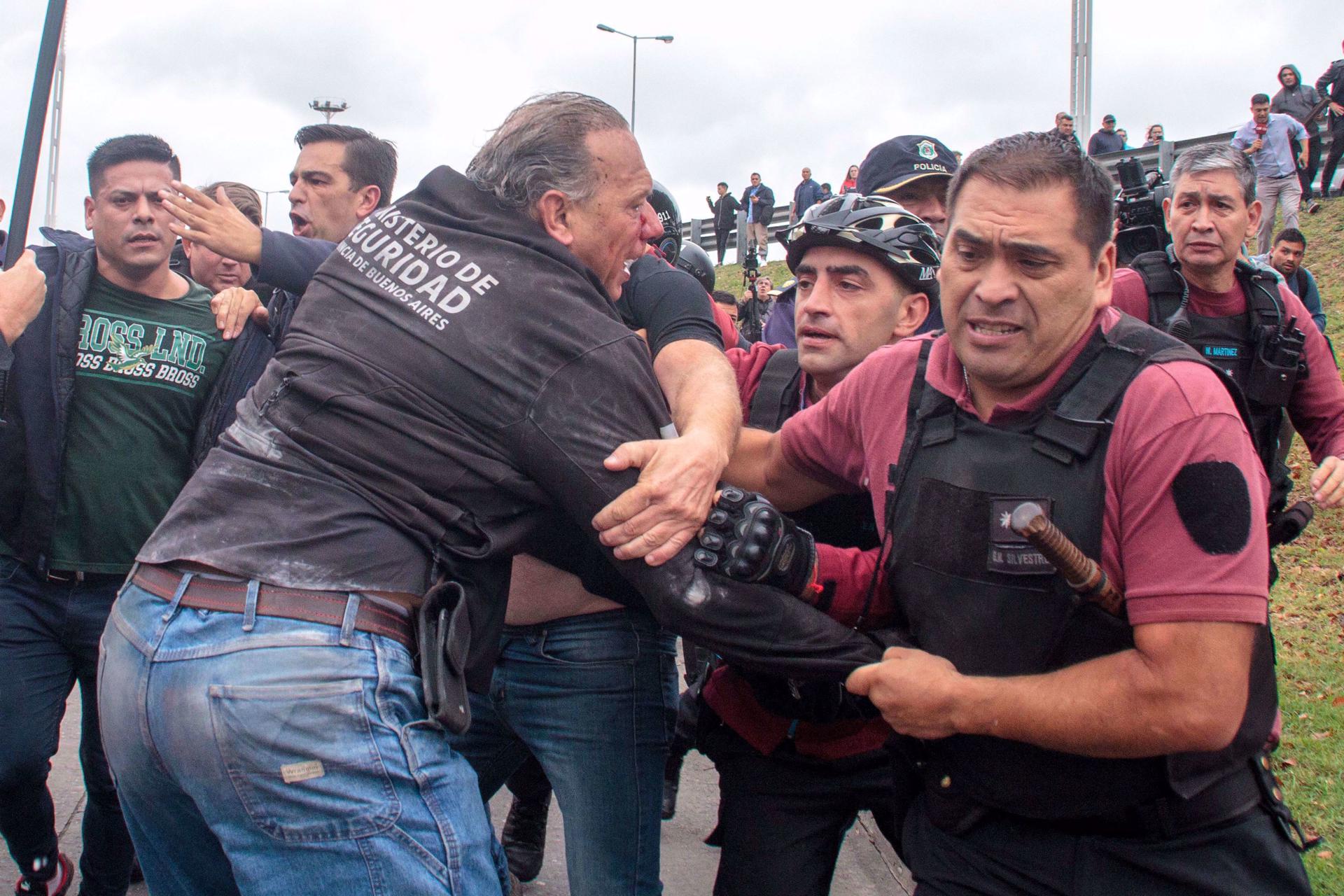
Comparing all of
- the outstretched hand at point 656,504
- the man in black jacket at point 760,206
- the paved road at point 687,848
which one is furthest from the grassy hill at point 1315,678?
the man in black jacket at point 760,206

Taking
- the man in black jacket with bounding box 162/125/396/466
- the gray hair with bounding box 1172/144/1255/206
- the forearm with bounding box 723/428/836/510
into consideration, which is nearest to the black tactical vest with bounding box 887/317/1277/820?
the forearm with bounding box 723/428/836/510

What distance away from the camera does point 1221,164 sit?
456 cm

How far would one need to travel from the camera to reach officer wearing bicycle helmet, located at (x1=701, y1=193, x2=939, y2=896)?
109 inches

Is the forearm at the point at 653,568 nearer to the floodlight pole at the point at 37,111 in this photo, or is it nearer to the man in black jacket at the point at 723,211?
the floodlight pole at the point at 37,111

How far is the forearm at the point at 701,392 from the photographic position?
250 centimetres

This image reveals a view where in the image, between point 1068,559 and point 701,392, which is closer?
point 1068,559

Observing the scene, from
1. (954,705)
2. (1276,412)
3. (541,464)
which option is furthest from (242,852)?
(1276,412)

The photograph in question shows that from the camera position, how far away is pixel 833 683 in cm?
273

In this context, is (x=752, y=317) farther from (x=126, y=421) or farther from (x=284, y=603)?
(x=284, y=603)

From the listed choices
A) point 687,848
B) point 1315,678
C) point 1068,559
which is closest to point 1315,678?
point 1315,678

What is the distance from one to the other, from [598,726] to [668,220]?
8.08 feet

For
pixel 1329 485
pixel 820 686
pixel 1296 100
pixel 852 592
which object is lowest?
pixel 820 686

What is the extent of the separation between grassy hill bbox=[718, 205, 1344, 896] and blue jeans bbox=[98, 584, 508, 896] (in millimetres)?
3315

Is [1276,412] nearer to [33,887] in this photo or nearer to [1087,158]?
[1087,158]
